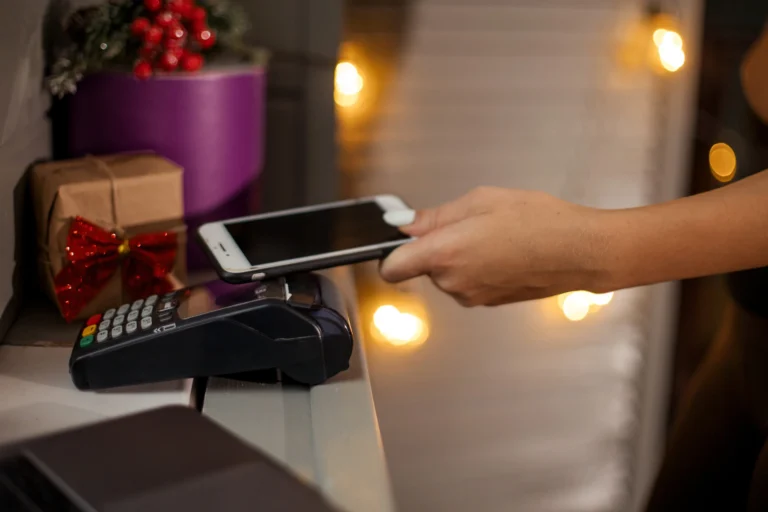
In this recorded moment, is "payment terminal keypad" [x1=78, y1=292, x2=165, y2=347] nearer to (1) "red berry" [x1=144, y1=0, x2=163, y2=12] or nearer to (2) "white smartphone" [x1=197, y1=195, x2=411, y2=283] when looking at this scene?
(2) "white smartphone" [x1=197, y1=195, x2=411, y2=283]

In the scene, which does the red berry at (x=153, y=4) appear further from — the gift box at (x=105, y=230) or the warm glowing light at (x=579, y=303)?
the warm glowing light at (x=579, y=303)

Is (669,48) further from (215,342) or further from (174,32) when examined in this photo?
(215,342)

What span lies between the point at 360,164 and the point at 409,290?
9.7 inches

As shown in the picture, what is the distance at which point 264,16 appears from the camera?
3.10 feet

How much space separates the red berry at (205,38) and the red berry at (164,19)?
3 cm

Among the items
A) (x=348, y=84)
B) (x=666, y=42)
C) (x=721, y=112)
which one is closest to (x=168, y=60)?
(x=348, y=84)

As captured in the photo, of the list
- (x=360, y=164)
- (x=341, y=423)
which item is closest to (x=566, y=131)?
(x=360, y=164)

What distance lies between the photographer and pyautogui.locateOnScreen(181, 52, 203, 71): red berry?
746 millimetres

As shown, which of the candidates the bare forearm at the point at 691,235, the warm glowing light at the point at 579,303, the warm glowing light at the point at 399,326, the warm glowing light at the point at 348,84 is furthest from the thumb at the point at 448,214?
the warm glowing light at the point at 579,303

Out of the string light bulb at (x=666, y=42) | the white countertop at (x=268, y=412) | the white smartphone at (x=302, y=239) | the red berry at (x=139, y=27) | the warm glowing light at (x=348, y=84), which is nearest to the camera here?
the white countertop at (x=268, y=412)

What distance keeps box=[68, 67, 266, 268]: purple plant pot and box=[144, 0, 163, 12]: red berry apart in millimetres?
62

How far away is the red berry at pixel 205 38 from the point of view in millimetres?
766

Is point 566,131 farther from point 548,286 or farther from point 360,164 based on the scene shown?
point 548,286

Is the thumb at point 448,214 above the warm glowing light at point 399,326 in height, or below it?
above
